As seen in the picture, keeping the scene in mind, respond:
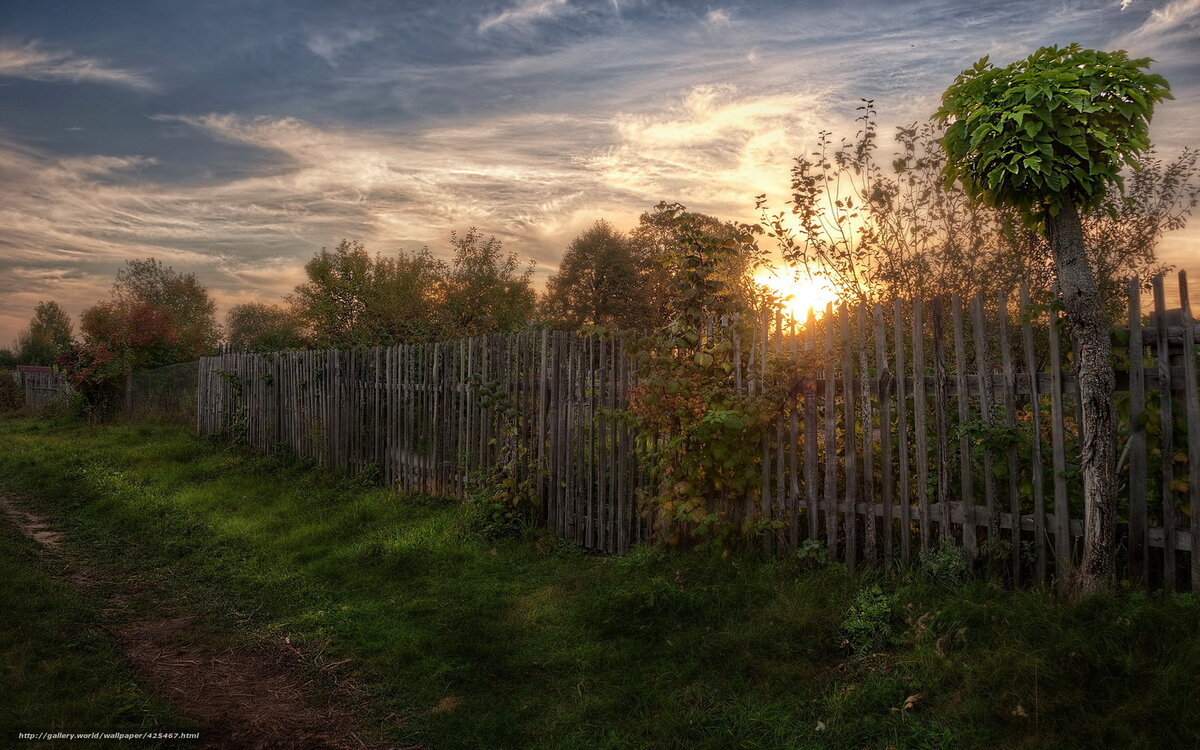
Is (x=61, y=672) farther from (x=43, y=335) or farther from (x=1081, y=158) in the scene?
(x=43, y=335)

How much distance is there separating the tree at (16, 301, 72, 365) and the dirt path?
51658mm

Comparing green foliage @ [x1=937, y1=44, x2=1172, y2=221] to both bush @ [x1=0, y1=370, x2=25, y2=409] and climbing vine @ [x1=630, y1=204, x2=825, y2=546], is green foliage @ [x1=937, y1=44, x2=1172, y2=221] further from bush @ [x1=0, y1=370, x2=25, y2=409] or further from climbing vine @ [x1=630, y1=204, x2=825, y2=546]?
bush @ [x1=0, y1=370, x2=25, y2=409]

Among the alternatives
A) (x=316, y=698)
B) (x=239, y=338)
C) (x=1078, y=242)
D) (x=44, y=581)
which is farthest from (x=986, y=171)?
(x=239, y=338)

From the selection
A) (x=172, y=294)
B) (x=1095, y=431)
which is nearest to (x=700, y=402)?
(x=1095, y=431)

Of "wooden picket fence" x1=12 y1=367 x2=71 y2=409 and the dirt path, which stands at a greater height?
"wooden picket fence" x1=12 y1=367 x2=71 y2=409

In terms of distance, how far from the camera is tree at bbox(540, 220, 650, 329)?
1374 inches

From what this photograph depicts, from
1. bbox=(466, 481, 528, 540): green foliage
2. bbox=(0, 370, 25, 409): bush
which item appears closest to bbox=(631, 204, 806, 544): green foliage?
bbox=(466, 481, 528, 540): green foliage

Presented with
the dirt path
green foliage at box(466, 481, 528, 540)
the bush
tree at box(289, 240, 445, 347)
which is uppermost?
tree at box(289, 240, 445, 347)

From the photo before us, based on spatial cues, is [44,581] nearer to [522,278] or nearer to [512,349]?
[512,349]

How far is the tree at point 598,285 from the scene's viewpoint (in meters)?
34.9

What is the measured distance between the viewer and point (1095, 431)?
13.4 ft

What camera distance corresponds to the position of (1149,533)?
4.12m

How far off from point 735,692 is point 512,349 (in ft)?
17.0

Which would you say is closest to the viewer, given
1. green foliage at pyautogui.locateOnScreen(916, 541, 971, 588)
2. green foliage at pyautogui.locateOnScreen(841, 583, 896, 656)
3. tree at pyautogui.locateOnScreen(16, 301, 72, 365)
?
green foliage at pyautogui.locateOnScreen(841, 583, 896, 656)
